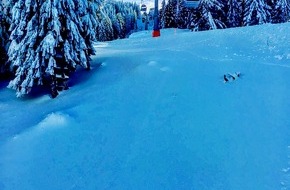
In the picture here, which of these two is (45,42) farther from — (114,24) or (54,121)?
(114,24)

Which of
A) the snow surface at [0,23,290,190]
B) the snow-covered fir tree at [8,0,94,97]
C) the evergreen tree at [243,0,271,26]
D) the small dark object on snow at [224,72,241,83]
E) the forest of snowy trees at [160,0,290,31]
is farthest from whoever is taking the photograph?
the evergreen tree at [243,0,271,26]

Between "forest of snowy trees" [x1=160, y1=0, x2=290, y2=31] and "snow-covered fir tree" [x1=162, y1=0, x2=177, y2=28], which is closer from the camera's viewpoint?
"forest of snowy trees" [x1=160, y1=0, x2=290, y2=31]

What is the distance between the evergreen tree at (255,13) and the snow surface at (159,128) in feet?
69.1

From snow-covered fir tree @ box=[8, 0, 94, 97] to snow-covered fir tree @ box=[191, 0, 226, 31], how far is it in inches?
798

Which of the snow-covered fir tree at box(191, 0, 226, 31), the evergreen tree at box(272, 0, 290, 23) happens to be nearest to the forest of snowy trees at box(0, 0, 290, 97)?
the snow-covered fir tree at box(191, 0, 226, 31)

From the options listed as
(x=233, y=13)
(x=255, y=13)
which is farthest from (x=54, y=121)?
(x=255, y=13)

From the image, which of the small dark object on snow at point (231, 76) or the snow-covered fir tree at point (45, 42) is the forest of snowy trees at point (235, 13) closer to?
the snow-covered fir tree at point (45, 42)

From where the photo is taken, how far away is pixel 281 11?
34.2m

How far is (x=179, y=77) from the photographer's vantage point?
10406 millimetres

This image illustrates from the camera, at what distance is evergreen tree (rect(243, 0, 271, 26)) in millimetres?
31391

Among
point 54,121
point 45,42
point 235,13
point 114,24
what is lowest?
point 114,24

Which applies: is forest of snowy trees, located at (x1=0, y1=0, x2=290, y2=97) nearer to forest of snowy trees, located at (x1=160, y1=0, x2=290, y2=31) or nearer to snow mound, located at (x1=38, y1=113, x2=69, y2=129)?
snow mound, located at (x1=38, y1=113, x2=69, y2=129)

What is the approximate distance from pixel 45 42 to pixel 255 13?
2699 centimetres

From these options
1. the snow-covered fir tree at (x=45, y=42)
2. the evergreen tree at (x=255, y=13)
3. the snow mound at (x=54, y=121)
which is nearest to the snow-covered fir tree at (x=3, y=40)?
the snow-covered fir tree at (x=45, y=42)
